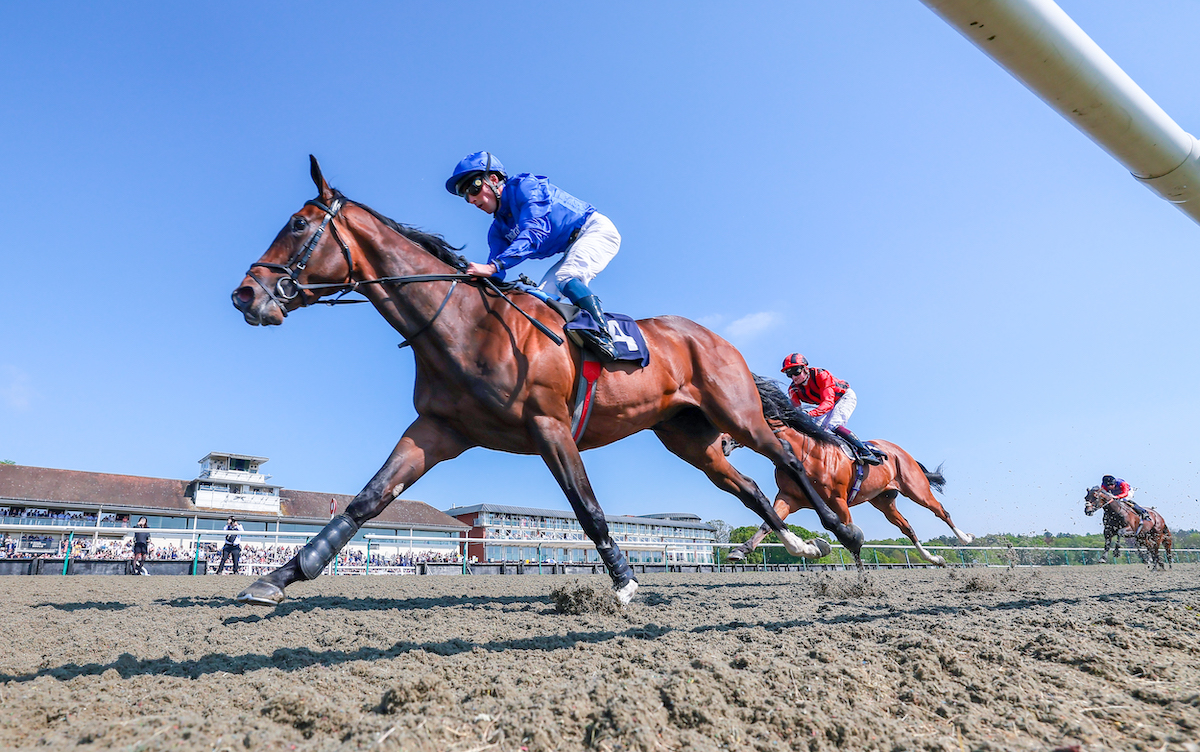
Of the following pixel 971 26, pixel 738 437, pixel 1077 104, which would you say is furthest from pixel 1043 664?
pixel 738 437

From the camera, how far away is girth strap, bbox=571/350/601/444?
4.63m

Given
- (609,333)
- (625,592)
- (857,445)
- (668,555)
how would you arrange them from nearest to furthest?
(625,592) → (609,333) → (857,445) → (668,555)

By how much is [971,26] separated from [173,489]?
5254cm

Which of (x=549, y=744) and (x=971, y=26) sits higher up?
(x=971, y=26)

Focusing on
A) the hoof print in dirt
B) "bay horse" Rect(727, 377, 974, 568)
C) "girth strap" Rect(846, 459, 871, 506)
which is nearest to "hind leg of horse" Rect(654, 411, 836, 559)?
"bay horse" Rect(727, 377, 974, 568)

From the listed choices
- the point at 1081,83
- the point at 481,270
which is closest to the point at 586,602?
the point at 481,270

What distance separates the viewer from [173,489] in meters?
44.0

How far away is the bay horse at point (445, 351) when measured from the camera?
4.08 meters

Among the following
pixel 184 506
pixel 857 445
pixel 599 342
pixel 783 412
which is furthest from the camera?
pixel 184 506

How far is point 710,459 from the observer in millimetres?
6160

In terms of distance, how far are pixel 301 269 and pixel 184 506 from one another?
46.1m

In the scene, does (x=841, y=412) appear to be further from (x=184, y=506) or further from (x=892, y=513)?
(x=184, y=506)

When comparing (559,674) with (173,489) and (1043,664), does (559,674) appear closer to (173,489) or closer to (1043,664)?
(1043,664)

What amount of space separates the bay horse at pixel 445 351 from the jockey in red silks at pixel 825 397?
5511 mm
